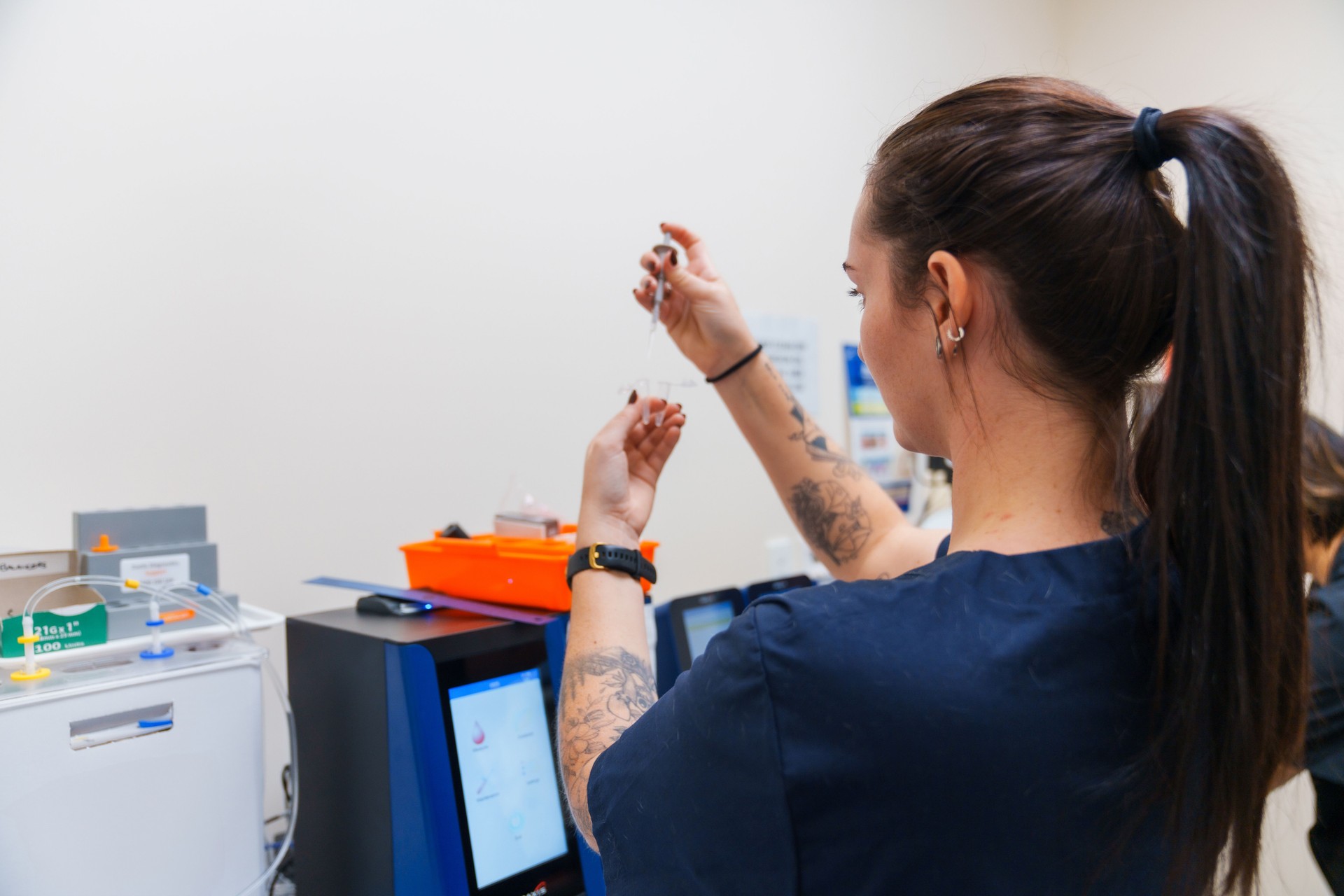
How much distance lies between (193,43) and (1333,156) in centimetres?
269

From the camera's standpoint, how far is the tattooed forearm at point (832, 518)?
46.9 inches

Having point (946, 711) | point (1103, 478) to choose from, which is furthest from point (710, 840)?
point (1103, 478)

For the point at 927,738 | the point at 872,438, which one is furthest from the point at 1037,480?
the point at 872,438

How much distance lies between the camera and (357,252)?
4.54ft

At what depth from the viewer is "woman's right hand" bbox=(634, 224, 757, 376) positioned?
1.18 metres

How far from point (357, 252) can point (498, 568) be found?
1.96 feet

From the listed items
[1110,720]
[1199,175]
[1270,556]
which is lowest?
[1110,720]

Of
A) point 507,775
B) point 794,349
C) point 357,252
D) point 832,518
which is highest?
point 357,252

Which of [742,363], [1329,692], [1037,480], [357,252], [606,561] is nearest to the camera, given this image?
[1037,480]

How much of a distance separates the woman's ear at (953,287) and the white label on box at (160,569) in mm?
883

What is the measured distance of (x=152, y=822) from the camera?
32.6 inches

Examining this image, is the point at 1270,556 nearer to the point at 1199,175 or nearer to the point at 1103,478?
the point at 1103,478

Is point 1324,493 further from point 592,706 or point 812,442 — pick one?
point 592,706

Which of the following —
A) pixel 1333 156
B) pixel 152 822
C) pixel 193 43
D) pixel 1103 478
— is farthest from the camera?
pixel 1333 156
